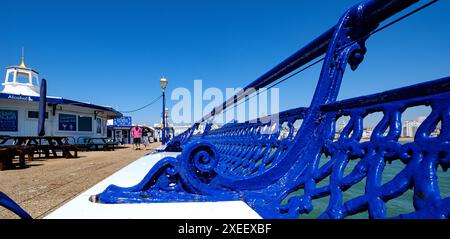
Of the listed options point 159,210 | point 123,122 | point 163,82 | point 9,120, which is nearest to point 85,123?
point 9,120

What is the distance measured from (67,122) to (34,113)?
2.42m

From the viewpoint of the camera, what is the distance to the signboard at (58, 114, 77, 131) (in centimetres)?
2076

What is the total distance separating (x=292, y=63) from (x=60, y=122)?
22.3 meters

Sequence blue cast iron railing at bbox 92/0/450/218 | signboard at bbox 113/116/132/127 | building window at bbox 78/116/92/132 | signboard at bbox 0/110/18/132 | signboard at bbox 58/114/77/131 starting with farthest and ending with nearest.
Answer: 1. signboard at bbox 113/116/132/127
2. building window at bbox 78/116/92/132
3. signboard at bbox 58/114/77/131
4. signboard at bbox 0/110/18/132
5. blue cast iron railing at bbox 92/0/450/218

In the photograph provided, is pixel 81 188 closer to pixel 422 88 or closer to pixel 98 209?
pixel 98 209

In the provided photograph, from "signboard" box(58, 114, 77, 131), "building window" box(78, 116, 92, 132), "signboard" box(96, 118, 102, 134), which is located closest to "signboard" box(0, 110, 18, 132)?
"signboard" box(58, 114, 77, 131)

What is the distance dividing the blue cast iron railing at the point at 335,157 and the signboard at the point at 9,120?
2075cm

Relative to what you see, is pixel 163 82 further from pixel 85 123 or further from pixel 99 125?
pixel 99 125

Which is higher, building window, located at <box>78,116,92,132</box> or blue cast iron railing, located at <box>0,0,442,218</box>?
building window, located at <box>78,116,92,132</box>

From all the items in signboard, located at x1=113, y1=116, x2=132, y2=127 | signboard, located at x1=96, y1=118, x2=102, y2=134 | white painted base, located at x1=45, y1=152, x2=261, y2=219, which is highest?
signboard, located at x1=113, y1=116, x2=132, y2=127

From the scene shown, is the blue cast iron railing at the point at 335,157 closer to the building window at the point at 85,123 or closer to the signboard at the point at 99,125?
the building window at the point at 85,123

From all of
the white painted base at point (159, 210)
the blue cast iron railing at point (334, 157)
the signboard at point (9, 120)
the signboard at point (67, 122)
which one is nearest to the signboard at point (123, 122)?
the signboard at point (67, 122)

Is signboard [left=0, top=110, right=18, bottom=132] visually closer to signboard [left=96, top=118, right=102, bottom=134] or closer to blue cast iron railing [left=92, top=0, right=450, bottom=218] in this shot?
signboard [left=96, top=118, right=102, bottom=134]
